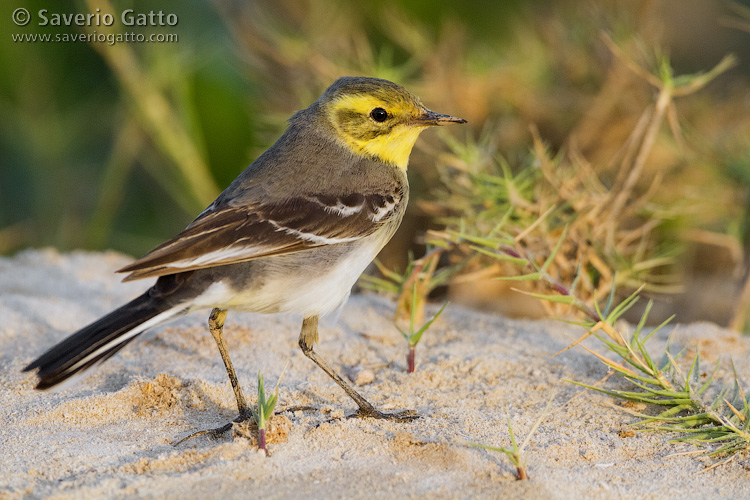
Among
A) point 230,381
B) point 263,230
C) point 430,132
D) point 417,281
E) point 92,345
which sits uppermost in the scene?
point 263,230

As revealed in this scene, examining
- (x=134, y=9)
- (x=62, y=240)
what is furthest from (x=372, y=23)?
(x=62, y=240)

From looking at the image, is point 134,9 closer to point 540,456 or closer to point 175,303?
point 175,303

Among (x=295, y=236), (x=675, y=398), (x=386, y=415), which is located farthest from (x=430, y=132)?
(x=675, y=398)

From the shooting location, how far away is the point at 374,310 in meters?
5.55

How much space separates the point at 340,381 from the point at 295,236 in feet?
2.56

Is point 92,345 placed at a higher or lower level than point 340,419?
higher

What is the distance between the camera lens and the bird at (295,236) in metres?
3.74

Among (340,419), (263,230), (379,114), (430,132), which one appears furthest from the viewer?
(430,132)

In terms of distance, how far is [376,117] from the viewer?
487 cm

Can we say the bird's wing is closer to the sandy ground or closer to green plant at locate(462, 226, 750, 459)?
the sandy ground

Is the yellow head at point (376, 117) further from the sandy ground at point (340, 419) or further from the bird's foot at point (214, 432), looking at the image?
the bird's foot at point (214, 432)

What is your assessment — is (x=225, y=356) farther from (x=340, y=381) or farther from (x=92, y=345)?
(x=92, y=345)

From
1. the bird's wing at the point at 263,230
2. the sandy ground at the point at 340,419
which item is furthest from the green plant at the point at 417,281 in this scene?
the bird's wing at the point at 263,230

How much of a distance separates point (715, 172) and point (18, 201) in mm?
7505
